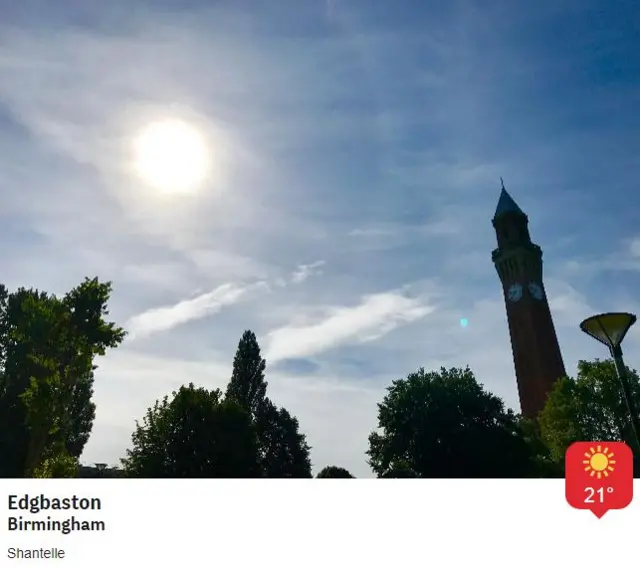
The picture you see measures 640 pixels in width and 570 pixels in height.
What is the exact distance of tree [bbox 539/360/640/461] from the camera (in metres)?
40.4

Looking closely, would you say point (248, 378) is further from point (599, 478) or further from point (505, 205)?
point (599, 478)

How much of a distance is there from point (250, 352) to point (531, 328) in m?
39.1

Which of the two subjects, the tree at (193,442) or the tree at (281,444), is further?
the tree at (281,444)

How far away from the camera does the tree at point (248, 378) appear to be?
60875 millimetres

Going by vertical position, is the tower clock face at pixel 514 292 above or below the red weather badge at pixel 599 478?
above

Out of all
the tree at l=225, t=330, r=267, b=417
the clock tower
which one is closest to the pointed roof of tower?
the clock tower

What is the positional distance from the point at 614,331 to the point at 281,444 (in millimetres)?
54523

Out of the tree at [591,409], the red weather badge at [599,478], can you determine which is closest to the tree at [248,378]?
the tree at [591,409]

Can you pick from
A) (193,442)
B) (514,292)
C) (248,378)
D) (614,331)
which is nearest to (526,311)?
(514,292)

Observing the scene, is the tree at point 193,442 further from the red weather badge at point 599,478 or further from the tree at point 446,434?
the red weather badge at point 599,478

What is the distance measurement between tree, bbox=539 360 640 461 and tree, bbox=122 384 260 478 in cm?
2732

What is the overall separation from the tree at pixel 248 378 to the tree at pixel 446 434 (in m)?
23.2
